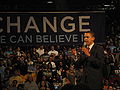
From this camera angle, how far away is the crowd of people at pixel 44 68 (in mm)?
8164

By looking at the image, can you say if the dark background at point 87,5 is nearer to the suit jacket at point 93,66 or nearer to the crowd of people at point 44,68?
the crowd of people at point 44,68

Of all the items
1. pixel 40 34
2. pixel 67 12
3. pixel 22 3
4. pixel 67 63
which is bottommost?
pixel 67 63

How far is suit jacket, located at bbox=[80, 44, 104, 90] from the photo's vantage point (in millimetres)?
3990

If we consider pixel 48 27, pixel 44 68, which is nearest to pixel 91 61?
pixel 48 27

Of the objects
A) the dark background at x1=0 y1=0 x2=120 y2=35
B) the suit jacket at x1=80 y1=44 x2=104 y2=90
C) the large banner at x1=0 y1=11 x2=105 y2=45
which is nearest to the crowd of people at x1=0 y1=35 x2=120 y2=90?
the large banner at x1=0 y1=11 x2=105 y2=45

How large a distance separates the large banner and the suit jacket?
56.1 inches

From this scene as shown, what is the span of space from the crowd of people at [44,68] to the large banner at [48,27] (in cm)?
207

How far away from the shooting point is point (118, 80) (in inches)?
348

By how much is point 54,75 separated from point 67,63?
71cm

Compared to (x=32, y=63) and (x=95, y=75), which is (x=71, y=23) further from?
→ (x=32, y=63)

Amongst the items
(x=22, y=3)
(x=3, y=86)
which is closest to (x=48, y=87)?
(x=3, y=86)

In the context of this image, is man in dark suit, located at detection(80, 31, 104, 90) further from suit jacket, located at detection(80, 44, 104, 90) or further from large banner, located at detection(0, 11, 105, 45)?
large banner, located at detection(0, 11, 105, 45)

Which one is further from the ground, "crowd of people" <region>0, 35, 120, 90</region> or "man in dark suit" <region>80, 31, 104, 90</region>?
"man in dark suit" <region>80, 31, 104, 90</region>

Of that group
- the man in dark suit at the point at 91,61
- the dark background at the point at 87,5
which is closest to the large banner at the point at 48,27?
the man in dark suit at the point at 91,61
